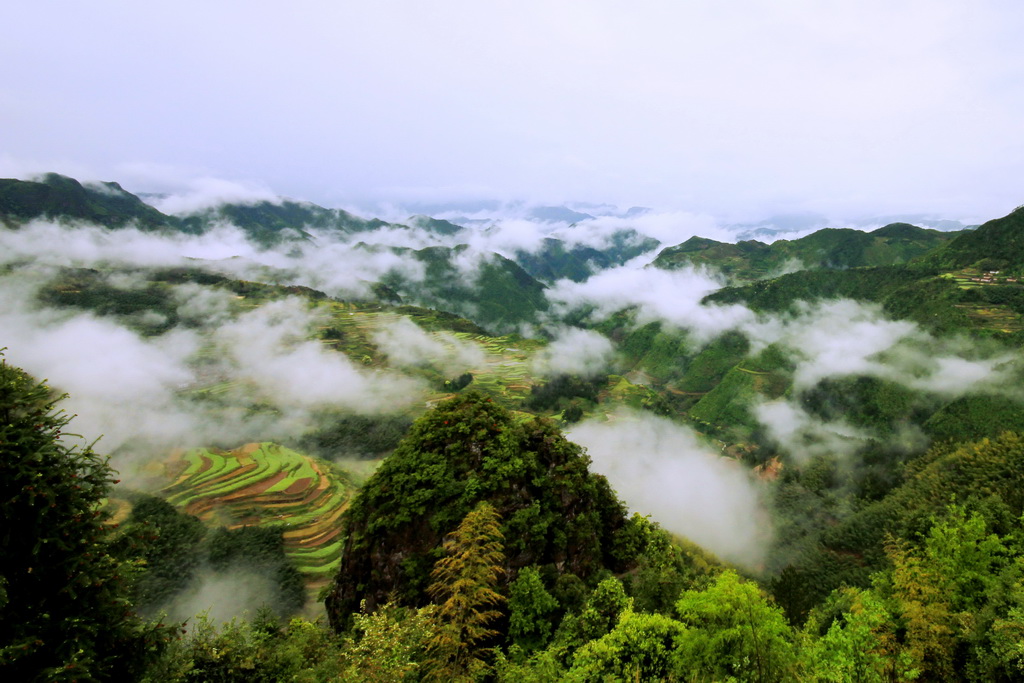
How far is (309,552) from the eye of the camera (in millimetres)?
69188

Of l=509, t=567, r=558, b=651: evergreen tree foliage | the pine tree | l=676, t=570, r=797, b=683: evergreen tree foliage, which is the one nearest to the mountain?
l=676, t=570, r=797, b=683: evergreen tree foliage

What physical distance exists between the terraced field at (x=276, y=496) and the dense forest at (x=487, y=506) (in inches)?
21.8

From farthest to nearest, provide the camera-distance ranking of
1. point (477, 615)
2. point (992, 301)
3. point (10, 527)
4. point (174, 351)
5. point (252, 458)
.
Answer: point (174, 351) → point (992, 301) → point (252, 458) → point (477, 615) → point (10, 527)

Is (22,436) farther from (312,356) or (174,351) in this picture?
(174,351)

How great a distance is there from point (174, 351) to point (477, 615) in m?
200

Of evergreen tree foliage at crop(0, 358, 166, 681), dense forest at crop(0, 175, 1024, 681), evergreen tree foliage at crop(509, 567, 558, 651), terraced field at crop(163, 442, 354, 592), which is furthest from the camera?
terraced field at crop(163, 442, 354, 592)

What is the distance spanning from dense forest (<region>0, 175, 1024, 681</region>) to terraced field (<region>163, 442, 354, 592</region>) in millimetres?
553

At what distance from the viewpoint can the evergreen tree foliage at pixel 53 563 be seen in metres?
10.9

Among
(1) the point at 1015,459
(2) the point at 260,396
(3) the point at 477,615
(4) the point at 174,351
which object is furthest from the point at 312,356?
(1) the point at 1015,459

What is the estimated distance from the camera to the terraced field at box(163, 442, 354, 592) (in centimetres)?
7006

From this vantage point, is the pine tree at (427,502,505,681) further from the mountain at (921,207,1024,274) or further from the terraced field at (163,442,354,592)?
the mountain at (921,207,1024,274)

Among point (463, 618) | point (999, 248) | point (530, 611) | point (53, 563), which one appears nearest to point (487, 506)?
point (463, 618)

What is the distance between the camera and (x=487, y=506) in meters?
26.0

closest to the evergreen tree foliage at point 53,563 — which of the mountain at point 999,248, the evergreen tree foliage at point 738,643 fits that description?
A: the evergreen tree foliage at point 738,643
